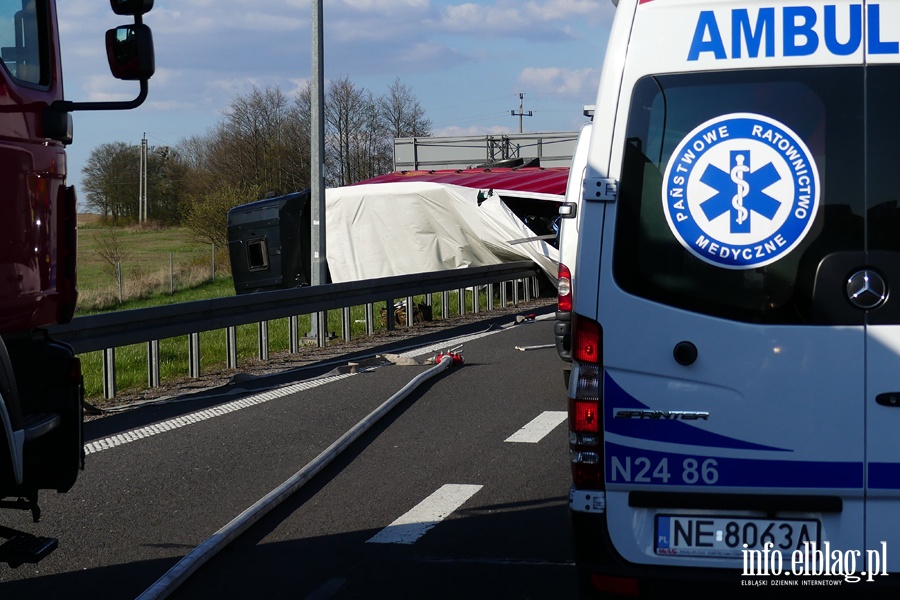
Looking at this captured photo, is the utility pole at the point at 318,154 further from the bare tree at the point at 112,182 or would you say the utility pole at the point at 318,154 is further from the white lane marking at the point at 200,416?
the bare tree at the point at 112,182

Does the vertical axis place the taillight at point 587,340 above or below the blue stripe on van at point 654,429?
above

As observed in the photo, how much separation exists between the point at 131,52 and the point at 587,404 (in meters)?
2.47

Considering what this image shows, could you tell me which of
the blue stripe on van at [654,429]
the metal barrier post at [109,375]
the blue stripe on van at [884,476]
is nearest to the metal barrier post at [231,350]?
the metal barrier post at [109,375]

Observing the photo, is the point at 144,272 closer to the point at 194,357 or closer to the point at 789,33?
the point at 194,357

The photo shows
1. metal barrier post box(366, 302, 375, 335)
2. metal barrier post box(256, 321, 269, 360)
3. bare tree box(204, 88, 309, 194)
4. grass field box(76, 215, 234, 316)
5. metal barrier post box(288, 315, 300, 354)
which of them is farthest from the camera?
bare tree box(204, 88, 309, 194)

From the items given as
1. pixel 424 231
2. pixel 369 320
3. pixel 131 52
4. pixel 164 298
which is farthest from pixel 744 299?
pixel 164 298

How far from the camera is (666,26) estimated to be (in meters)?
3.57

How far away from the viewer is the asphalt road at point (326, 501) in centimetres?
497

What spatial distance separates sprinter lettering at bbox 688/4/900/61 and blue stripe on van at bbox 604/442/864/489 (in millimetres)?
1273

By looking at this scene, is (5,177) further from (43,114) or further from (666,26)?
(666,26)

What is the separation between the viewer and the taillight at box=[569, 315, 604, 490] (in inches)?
144

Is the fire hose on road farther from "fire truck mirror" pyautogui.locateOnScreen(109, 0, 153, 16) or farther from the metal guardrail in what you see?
"fire truck mirror" pyautogui.locateOnScreen(109, 0, 153, 16)

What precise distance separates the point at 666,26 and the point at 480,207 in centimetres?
1899

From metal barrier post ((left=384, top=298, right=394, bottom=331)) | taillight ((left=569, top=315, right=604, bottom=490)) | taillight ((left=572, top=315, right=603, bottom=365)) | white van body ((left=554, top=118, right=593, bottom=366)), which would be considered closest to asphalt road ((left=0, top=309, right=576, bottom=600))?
white van body ((left=554, top=118, right=593, bottom=366))
